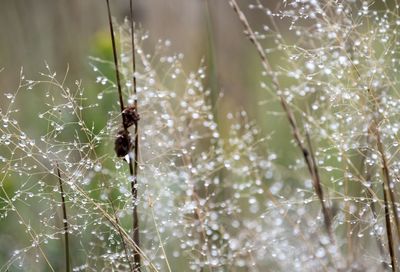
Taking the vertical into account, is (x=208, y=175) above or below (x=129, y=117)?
below

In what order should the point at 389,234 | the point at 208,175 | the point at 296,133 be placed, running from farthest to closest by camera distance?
the point at 208,175
the point at 389,234
the point at 296,133

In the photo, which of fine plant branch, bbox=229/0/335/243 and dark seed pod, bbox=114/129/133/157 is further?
dark seed pod, bbox=114/129/133/157

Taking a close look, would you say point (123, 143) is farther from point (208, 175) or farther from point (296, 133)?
point (208, 175)

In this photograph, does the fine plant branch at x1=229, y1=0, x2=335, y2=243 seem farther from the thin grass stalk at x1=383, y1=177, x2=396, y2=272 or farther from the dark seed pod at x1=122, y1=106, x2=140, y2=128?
the dark seed pod at x1=122, y1=106, x2=140, y2=128

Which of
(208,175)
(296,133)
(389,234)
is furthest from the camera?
(208,175)

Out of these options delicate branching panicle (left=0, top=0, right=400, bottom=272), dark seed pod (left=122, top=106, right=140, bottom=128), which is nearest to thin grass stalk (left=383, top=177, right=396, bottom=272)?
delicate branching panicle (left=0, top=0, right=400, bottom=272)

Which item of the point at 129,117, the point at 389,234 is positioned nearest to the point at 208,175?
the point at 129,117

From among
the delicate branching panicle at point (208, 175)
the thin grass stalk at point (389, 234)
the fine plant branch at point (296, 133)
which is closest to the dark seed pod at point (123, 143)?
the delicate branching panicle at point (208, 175)

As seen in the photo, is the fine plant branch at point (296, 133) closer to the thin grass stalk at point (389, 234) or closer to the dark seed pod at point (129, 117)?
the thin grass stalk at point (389, 234)

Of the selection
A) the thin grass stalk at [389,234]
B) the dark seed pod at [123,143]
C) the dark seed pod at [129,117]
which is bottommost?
the thin grass stalk at [389,234]

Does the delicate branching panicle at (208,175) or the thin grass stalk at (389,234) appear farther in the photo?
the delicate branching panicle at (208,175)

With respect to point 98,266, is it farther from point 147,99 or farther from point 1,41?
point 1,41
